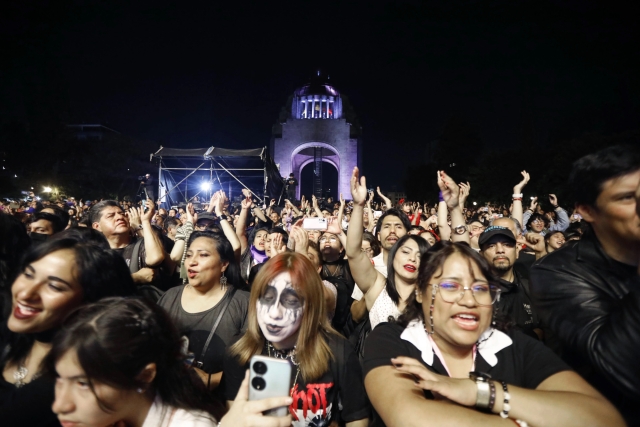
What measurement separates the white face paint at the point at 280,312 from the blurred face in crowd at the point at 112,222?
8.65ft

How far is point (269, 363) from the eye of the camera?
1242mm

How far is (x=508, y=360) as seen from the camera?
177cm

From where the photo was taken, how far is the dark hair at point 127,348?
58.9 inches

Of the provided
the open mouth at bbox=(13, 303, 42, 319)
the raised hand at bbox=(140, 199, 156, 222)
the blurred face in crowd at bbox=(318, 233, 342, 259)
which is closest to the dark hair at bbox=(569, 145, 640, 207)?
the open mouth at bbox=(13, 303, 42, 319)

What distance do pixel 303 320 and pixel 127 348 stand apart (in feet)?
3.28

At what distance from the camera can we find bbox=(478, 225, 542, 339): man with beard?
10.3 ft

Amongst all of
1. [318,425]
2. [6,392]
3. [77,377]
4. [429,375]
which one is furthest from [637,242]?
[6,392]

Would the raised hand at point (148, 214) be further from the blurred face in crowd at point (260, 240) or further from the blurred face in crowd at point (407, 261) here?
the blurred face in crowd at point (407, 261)

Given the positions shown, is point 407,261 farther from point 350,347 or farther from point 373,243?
point 373,243

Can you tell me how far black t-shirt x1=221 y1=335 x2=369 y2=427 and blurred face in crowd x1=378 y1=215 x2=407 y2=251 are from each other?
6.95 ft

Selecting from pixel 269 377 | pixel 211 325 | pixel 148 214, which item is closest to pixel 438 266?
pixel 269 377

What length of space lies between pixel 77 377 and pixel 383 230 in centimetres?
336

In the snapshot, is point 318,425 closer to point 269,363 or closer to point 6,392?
point 269,363

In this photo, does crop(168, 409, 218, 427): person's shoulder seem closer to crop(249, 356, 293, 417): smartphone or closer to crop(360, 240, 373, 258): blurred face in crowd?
crop(249, 356, 293, 417): smartphone
